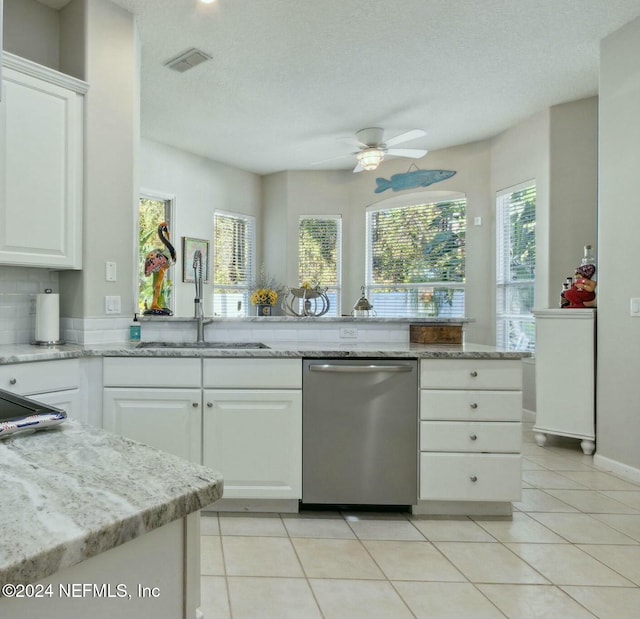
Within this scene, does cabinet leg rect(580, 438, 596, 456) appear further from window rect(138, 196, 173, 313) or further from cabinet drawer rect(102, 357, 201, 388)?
window rect(138, 196, 173, 313)

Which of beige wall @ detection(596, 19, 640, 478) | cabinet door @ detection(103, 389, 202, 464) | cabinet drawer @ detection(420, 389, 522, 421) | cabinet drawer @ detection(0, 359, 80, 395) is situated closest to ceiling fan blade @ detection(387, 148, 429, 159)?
beige wall @ detection(596, 19, 640, 478)

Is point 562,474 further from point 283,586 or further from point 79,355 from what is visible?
point 79,355

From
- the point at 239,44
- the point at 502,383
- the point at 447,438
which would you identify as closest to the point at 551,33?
the point at 239,44

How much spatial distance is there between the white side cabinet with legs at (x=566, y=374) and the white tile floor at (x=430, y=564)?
80 cm

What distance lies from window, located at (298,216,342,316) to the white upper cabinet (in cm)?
375

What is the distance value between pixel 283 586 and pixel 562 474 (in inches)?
85.7

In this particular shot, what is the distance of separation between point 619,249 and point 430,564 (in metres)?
2.41

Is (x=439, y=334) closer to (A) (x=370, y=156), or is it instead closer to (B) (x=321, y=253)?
(A) (x=370, y=156)

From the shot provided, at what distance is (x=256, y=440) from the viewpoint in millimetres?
2443

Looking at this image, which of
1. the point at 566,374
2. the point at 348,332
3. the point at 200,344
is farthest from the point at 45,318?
the point at 566,374

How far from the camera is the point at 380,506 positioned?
8.48ft

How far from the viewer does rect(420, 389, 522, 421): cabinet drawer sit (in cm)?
242

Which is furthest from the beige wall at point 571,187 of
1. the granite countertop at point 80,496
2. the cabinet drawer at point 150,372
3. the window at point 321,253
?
the granite countertop at point 80,496

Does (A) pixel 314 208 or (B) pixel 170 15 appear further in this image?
(A) pixel 314 208
